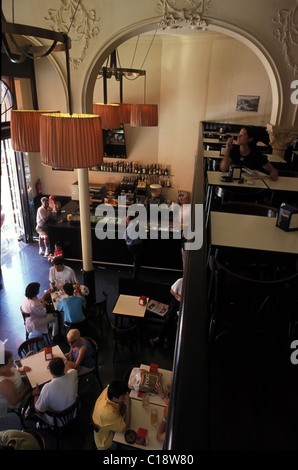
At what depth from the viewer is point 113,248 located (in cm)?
791

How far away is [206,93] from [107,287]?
21.2 ft

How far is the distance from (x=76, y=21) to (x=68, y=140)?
12.8ft

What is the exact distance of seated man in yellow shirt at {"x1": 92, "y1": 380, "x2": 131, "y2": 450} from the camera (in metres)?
3.29

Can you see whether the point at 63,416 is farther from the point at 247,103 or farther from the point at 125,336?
the point at 247,103

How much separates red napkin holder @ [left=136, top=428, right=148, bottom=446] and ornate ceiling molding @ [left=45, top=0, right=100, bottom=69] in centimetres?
570

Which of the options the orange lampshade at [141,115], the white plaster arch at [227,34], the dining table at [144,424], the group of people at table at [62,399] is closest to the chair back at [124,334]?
the group of people at table at [62,399]

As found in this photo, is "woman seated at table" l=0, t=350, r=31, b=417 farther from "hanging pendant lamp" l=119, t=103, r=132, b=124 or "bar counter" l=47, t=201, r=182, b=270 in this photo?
"hanging pendant lamp" l=119, t=103, r=132, b=124

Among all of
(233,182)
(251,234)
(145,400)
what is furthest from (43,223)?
(251,234)

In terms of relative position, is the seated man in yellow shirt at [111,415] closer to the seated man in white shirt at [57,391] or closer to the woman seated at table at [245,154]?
the seated man in white shirt at [57,391]

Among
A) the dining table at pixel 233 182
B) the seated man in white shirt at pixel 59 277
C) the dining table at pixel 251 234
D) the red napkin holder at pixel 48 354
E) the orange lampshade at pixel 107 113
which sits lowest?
the red napkin holder at pixel 48 354

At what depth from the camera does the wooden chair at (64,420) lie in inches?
145

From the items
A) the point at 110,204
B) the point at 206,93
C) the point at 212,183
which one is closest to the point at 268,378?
the point at 212,183

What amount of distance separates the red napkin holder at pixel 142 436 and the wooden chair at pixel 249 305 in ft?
7.92

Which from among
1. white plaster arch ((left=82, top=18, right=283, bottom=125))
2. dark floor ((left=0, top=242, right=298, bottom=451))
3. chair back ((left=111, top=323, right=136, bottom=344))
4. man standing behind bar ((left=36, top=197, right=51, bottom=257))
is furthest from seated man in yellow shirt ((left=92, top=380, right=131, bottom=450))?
man standing behind bar ((left=36, top=197, right=51, bottom=257))
